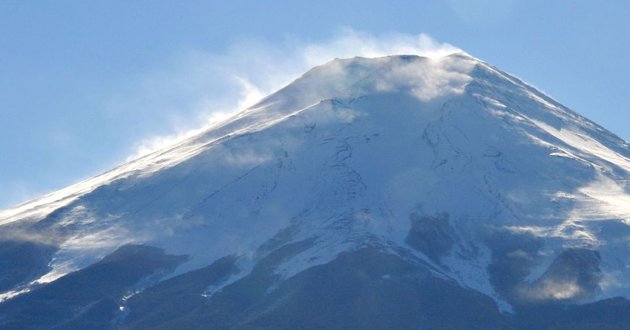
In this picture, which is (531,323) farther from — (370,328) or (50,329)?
(50,329)

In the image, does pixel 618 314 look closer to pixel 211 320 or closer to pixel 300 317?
pixel 300 317

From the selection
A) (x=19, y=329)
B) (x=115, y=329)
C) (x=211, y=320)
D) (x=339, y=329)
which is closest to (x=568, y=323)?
(x=339, y=329)

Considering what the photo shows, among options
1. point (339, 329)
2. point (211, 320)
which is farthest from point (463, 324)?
point (211, 320)

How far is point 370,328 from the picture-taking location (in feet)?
638

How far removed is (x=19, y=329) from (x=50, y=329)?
4.70m

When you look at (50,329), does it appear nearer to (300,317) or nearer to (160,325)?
(160,325)

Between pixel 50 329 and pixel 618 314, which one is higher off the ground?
pixel 50 329

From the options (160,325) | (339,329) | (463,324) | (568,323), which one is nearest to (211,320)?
(160,325)

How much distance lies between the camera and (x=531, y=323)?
19738cm

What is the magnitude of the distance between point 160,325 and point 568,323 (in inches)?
2406

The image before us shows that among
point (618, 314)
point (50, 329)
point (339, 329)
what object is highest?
point (50, 329)

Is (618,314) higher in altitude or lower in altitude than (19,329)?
lower

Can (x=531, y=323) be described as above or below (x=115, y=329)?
below

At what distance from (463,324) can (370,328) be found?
1423cm
